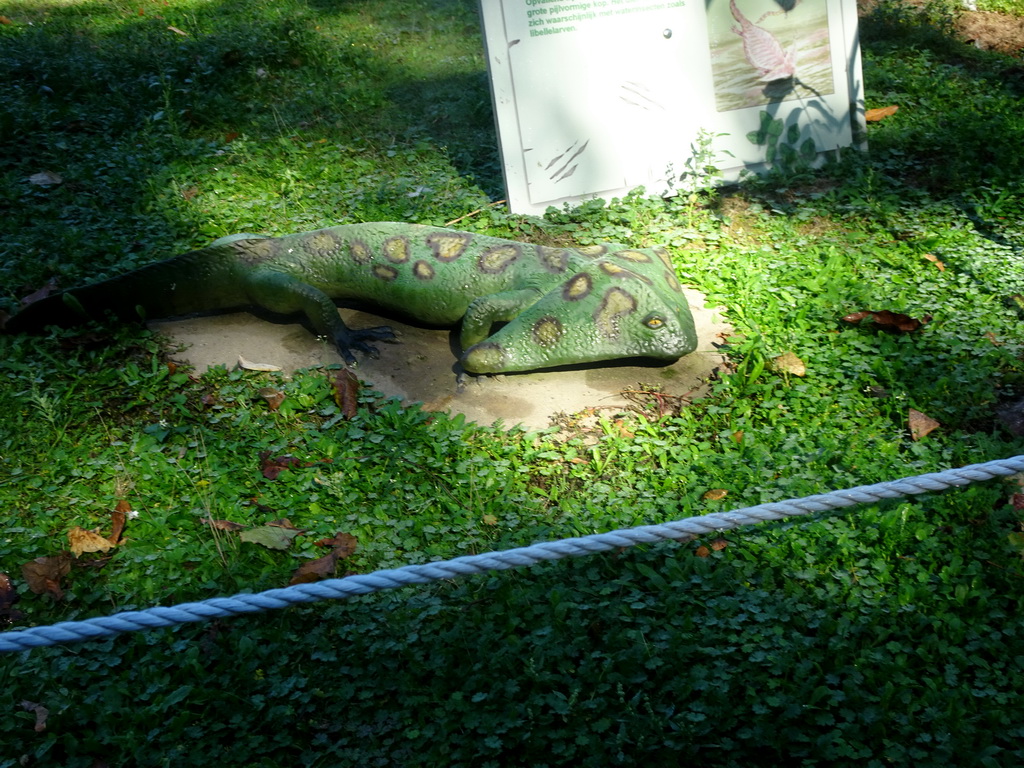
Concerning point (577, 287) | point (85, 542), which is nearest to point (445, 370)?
point (577, 287)

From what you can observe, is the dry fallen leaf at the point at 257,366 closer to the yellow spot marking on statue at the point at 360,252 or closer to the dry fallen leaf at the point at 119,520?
the yellow spot marking on statue at the point at 360,252

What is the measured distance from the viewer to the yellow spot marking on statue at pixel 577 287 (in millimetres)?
3850

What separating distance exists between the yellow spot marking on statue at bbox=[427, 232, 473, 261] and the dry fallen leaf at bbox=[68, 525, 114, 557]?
1.88m

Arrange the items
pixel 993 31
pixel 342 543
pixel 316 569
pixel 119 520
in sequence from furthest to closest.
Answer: pixel 993 31 < pixel 119 520 < pixel 342 543 < pixel 316 569

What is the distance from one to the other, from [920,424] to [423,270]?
2.23 m

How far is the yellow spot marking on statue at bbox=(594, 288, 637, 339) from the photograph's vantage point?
378 cm

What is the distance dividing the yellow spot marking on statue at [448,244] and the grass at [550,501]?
2.76ft

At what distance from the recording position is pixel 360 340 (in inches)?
160

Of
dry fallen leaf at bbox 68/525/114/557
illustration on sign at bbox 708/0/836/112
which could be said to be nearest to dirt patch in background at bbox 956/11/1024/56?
illustration on sign at bbox 708/0/836/112

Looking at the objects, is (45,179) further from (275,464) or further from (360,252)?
(275,464)

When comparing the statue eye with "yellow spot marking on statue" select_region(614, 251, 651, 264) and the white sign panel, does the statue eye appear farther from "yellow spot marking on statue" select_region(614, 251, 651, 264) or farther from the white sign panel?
the white sign panel

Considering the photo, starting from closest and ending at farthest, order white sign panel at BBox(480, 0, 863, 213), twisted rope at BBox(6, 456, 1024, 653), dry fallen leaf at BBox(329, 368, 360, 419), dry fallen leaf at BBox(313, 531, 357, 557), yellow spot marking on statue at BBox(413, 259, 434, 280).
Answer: twisted rope at BBox(6, 456, 1024, 653), dry fallen leaf at BBox(313, 531, 357, 557), dry fallen leaf at BBox(329, 368, 360, 419), yellow spot marking on statue at BBox(413, 259, 434, 280), white sign panel at BBox(480, 0, 863, 213)

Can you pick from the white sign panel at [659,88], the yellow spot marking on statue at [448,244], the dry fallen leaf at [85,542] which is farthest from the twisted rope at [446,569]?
the white sign panel at [659,88]

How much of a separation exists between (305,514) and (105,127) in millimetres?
4310
